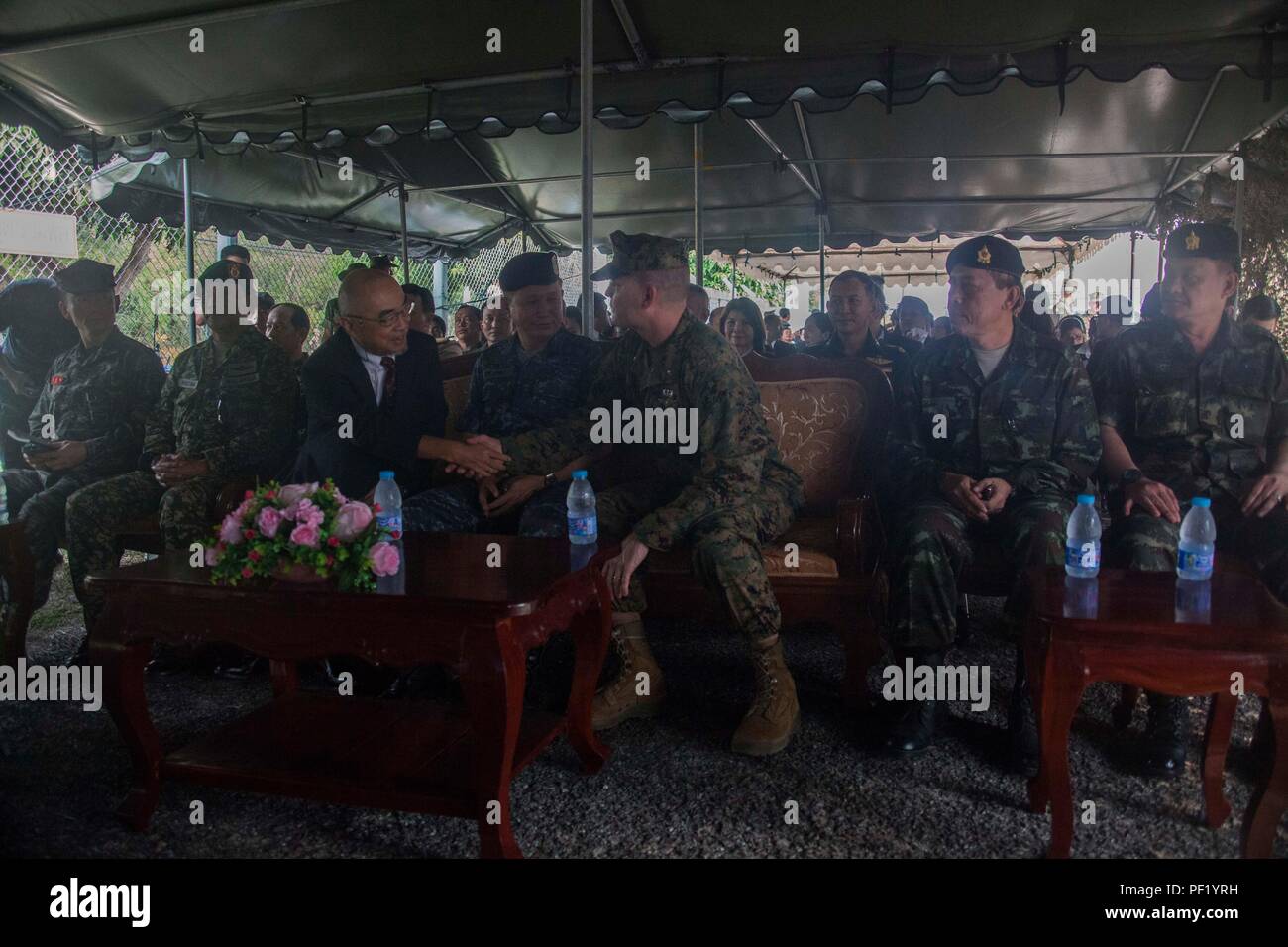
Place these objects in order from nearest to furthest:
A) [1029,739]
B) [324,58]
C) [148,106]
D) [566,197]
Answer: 1. [1029,739]
2. [324,58]
3. [148,106]
4. [566,197]

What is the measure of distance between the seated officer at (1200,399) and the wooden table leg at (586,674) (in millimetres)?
1850

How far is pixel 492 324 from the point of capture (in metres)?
6.46

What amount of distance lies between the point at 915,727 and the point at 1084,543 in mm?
855

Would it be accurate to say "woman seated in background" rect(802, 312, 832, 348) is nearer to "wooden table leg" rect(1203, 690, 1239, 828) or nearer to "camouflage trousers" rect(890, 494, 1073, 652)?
"camouflage trousers" rect(890, 494, 1073, 652)

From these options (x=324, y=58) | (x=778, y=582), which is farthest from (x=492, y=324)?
(x=778, y=582)

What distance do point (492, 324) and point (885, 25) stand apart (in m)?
3.34

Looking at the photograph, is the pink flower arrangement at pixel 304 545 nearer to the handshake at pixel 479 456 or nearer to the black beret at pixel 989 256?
the handshake at pixel 479 456

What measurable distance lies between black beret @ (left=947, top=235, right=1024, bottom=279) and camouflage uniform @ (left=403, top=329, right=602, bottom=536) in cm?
152

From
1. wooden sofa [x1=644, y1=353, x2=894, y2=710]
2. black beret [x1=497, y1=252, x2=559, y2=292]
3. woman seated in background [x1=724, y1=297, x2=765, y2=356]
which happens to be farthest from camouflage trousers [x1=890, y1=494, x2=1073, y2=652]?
woman seated in background [x1=724, y1=297, x2=765, y2=356]

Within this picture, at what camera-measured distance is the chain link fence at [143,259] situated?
25.5 feet

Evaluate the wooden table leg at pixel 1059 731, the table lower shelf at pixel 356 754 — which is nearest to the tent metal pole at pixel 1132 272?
the wooden table leg at pixel 1059 731

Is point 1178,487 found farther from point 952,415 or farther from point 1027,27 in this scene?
point 1027,27

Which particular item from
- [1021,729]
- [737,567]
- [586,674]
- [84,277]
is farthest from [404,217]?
[1021,729]

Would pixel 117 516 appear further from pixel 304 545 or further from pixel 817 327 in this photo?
pixel 817 327
